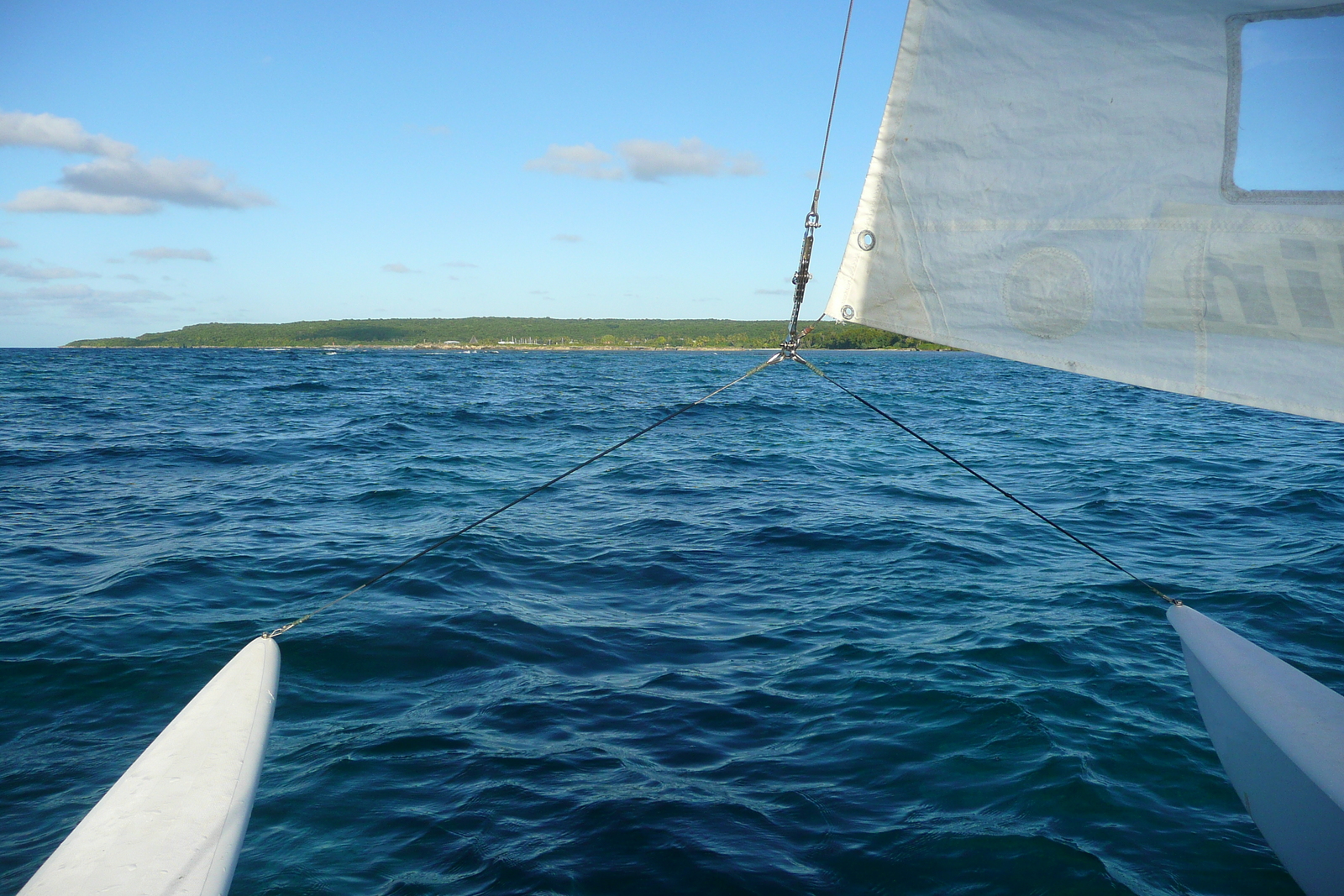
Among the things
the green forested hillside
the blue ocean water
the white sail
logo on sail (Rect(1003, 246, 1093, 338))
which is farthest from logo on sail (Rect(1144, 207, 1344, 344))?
the green forested hillside

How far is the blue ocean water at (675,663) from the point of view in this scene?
436 centimetres

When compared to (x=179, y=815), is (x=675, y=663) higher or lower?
lower

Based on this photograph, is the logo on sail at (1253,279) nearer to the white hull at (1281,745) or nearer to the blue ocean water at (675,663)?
the white hull at (1281,745)

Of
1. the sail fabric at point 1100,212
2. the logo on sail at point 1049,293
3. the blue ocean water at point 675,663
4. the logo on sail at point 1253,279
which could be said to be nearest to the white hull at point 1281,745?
the blue ocean water at point 675,663

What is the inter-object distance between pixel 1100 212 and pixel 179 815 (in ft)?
14.9

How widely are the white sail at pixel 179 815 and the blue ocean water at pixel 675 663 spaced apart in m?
0.79

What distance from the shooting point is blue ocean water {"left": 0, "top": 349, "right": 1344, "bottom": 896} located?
4.36 m

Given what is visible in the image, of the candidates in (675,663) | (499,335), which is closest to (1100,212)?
(675,663)

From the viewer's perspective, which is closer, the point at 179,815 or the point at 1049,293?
the point at 179,815

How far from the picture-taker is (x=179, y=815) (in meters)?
3.37

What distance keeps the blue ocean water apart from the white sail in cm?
79

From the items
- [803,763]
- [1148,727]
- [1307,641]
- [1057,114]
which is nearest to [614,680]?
[803,763]

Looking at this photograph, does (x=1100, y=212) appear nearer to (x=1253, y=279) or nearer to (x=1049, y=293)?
(x=1049, y=293)

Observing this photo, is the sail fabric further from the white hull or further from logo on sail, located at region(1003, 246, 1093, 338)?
the white hull
